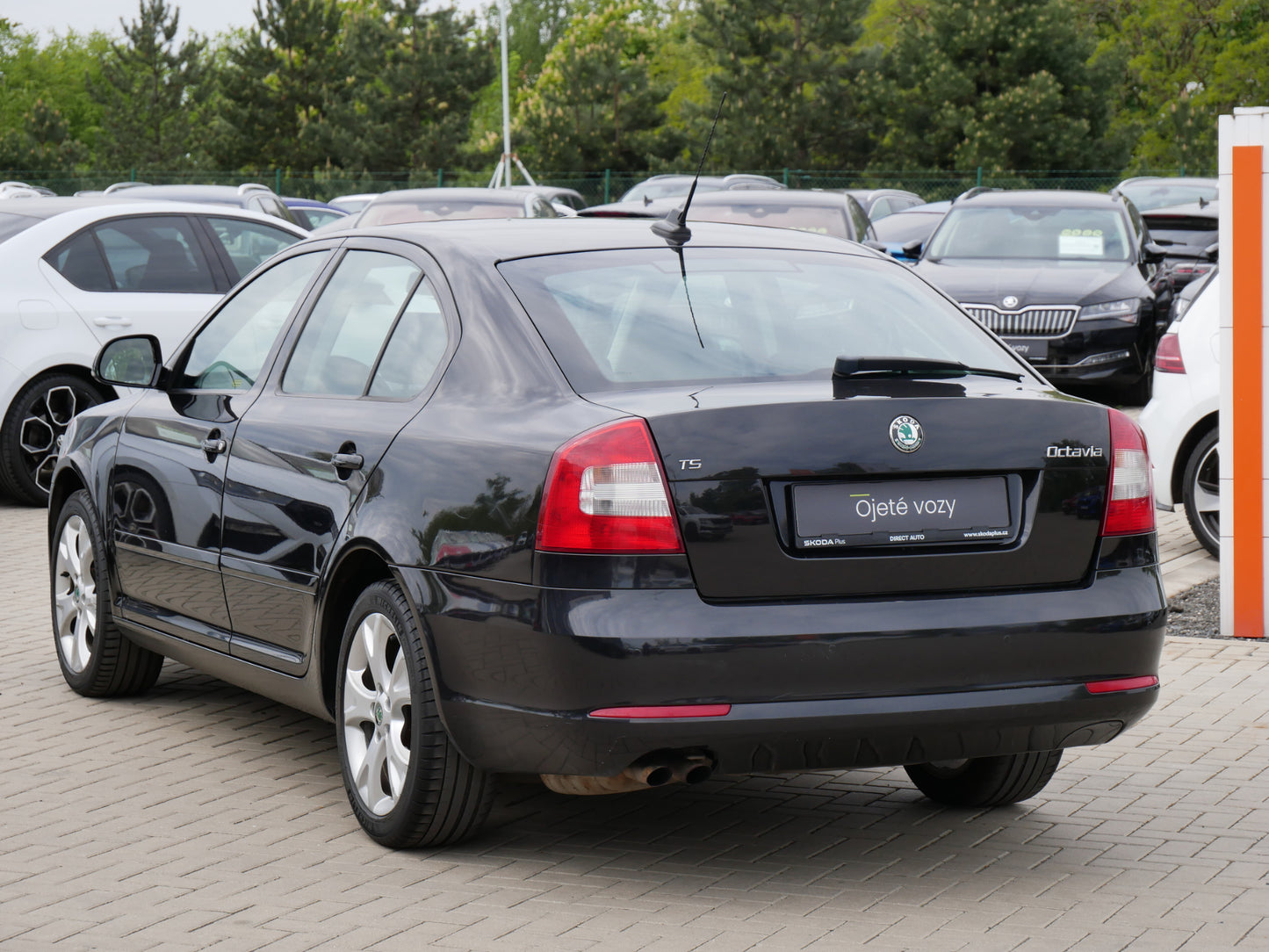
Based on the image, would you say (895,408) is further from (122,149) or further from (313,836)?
(122,149)

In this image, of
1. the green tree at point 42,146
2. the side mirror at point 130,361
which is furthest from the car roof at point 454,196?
the green tree at point 42,146

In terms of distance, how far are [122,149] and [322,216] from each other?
121ft

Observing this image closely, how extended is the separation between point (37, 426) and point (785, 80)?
44.3 metres

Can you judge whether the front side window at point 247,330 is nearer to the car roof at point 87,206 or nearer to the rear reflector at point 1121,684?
the rear reflector at point 1121,684

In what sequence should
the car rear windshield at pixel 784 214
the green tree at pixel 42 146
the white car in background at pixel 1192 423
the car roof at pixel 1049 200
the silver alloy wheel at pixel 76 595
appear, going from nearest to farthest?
1. the silver alloy wheel at pixel 76 595
2. the white car in background at pixel 1192 423
3. the car rear windshield at pixel 784 214
4. the car roof at pixel 1049 200
5. the green tree at pixel 42 146

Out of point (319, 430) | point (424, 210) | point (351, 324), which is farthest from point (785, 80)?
point (319, 430)

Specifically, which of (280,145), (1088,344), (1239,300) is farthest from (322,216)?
(280,145)

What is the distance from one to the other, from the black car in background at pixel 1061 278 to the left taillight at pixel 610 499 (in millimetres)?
10960

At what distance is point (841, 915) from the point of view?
13.7 feet

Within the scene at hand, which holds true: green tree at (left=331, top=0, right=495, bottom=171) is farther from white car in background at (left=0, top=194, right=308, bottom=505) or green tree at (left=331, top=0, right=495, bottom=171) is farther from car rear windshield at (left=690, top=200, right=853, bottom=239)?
white car in background at (left=0, top=194, right=308, bottom=505)

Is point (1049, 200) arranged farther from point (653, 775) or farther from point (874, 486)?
point (653, 775)

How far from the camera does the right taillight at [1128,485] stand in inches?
173

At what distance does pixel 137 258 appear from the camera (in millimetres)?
11750

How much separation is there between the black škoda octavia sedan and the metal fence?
139ft
